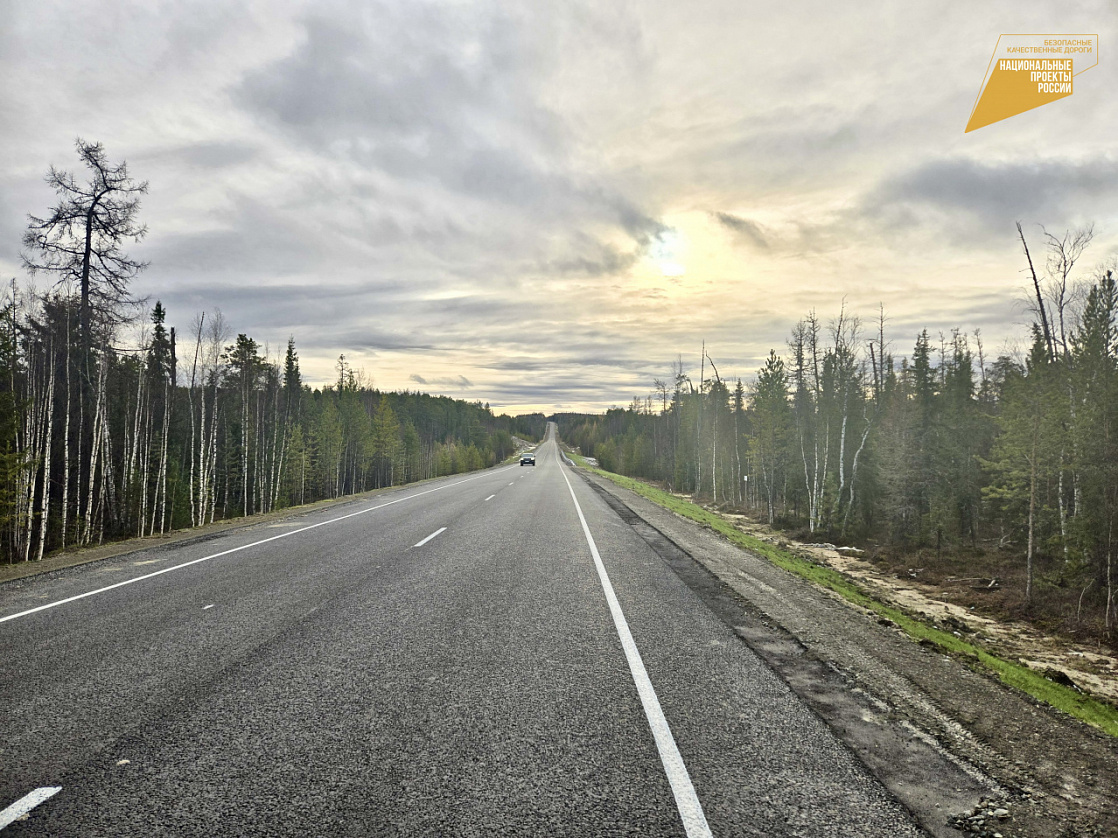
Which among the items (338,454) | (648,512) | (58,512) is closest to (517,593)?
(648,512)

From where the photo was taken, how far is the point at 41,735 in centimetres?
357

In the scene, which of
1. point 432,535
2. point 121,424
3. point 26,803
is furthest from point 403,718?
point 121,424

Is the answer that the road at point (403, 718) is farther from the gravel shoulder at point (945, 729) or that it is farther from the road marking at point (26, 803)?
the gravel shoulder at point (945, 729)

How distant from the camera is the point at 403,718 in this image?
382 cm

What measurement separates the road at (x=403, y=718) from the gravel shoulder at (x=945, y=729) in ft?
0.87

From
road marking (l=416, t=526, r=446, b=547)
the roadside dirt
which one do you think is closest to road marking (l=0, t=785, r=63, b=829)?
road marking (l=416, t=526, r=446, b=547)

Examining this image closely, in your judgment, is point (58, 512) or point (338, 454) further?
point (338, 454)

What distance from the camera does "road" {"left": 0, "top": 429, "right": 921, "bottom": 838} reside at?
2811 mm

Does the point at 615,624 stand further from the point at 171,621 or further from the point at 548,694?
the point at 171,621

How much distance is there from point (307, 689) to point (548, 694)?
1.92 m

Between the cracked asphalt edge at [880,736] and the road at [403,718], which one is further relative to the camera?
the cracked asphalt edge at [880,736]

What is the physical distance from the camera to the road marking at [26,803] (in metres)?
2.71

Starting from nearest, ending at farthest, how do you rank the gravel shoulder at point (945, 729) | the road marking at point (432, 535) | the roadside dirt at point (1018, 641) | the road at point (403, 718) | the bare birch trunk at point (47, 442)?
the road at point (403, 718) < the gravel shoulder at point (945, 729) < the roadside dirt at point (1018, 641) < the road marking at point (432, 535) < the bare birch trunk at point (47, 442)

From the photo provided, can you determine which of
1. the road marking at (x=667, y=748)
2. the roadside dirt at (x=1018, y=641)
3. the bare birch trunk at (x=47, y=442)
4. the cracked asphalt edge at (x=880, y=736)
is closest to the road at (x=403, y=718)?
the road marking at (x=667, y=748)
